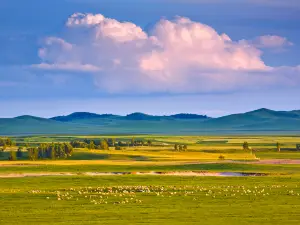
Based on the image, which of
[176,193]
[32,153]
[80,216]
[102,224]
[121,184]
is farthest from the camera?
[32,153]

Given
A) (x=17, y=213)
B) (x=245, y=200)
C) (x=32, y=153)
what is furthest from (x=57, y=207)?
(x=32, y=153)

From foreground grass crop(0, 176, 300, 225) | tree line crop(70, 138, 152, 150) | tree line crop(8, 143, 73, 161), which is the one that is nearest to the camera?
foreground grass crop(0, 176, 300, 225)

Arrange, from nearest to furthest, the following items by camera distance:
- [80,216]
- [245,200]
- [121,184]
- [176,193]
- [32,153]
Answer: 1. [80,216]
2. [245,200]
3. [176,193]
4. [121,184]
5. [32,153]

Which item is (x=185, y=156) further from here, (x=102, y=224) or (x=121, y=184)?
(x=102, y=224)

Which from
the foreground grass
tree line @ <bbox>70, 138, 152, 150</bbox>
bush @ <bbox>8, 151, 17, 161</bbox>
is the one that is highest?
tree line @ <bbox>70, 138, 152, 150</bbox>

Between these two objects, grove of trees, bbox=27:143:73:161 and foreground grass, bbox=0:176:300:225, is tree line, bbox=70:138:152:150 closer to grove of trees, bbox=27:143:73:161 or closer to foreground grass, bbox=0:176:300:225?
grove of trees, bbox=27:143:73:161

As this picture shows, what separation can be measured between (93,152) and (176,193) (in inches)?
2527

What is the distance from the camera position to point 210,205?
43.8 metres

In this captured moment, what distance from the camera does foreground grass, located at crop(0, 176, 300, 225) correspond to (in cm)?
3809

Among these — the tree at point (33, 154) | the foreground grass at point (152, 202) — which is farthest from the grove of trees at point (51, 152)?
the foreground grass at point (152, 202)

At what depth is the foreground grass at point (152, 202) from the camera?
38.1 meters

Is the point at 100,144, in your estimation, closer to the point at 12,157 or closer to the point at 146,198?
the point at 12,157

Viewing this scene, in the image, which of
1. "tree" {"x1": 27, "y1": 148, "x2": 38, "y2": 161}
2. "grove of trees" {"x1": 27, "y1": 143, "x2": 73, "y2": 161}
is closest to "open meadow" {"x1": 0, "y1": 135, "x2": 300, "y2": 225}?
"tree" {"x1": 27, "y1": 148, "x2": 38, "y2": 161}

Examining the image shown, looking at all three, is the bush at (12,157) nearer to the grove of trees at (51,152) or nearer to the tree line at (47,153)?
the tree line at (47,153)
